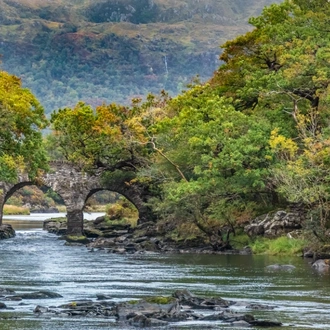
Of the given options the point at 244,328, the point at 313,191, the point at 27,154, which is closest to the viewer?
the point at 244,328

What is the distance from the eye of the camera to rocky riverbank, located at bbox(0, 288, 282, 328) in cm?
3039

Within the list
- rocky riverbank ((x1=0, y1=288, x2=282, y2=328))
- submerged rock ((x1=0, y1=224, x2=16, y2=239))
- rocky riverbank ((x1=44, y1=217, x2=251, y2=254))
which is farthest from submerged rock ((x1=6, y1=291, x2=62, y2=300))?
submerged rock ((x1=0, y1=224, x2=16, y2=239))

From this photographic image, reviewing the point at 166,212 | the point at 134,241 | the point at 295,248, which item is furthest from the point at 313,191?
the point at 134,241

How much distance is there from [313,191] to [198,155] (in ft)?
41.1

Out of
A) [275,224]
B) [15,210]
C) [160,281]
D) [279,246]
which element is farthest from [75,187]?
[15,210]

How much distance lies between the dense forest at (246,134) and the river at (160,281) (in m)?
4.83

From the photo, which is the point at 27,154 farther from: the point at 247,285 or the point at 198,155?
the point at 247,285

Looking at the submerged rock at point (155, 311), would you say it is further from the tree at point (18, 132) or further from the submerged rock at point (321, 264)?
the tree at point (18, 132)

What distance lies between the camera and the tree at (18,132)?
56.0 metres

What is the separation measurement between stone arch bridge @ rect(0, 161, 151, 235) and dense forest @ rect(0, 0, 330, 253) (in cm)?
617

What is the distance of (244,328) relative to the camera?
1152 inches

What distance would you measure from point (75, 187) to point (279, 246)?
110 ft

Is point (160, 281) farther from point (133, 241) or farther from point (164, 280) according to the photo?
point (133, 241)

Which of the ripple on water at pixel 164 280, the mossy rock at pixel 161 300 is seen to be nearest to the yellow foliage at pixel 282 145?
the ripple on water at pixel 164 280
